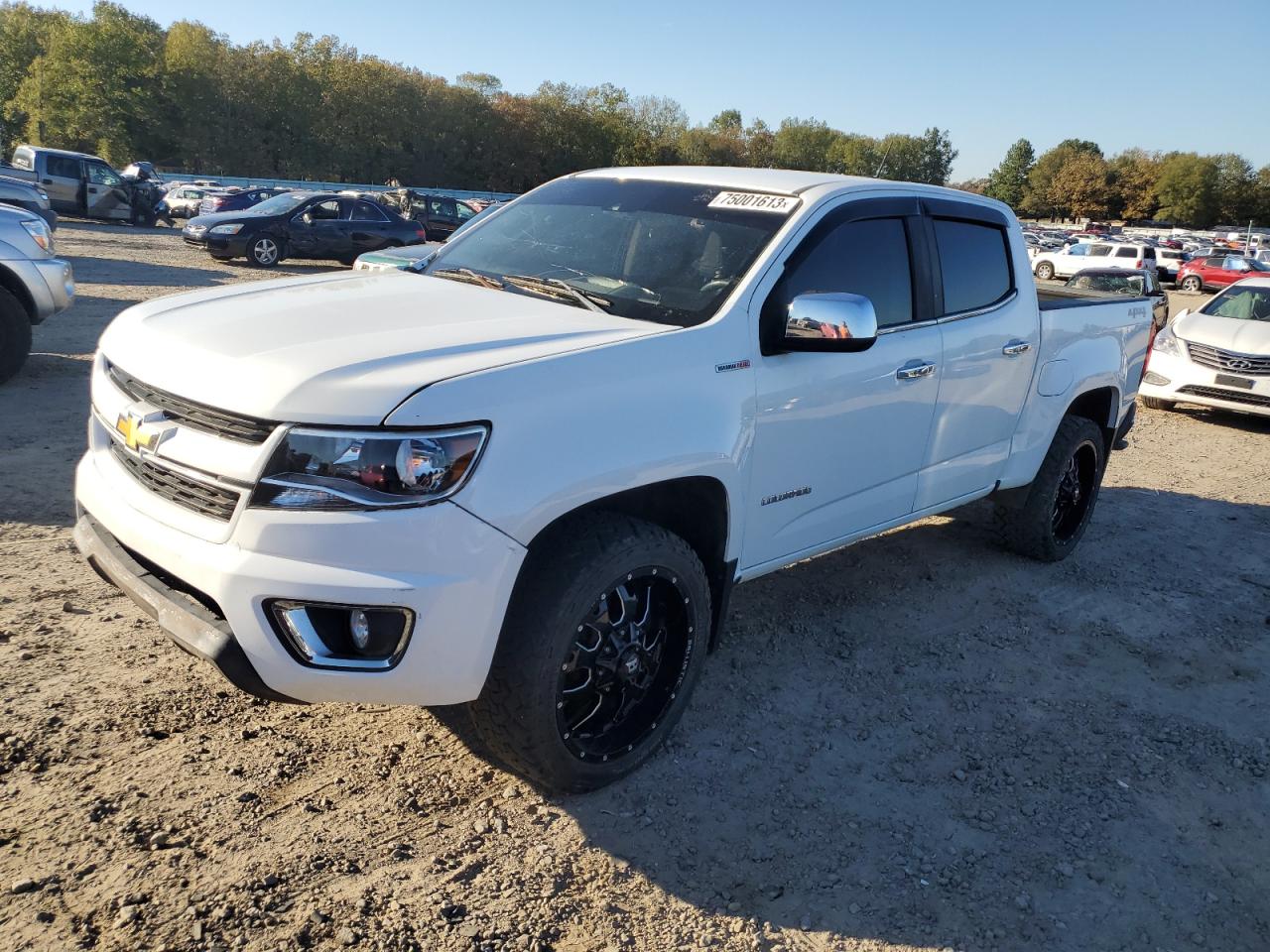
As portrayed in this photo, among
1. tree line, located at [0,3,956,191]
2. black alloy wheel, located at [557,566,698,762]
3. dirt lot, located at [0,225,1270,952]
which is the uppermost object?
tree line, located at [0,3,956,191]

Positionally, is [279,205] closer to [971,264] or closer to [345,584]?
[971,264]

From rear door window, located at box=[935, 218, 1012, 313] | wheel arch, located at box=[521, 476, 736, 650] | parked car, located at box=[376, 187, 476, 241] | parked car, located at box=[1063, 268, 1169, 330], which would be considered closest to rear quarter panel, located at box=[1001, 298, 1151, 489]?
rear door window, located at box=[935, 218, 1012, 313]

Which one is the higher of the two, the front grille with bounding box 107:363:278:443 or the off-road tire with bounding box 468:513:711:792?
the front grille with bounding box 107:363:278:443

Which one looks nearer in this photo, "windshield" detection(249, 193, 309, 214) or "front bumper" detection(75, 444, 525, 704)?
"front bumper" detection(75, 444, 525, 704)

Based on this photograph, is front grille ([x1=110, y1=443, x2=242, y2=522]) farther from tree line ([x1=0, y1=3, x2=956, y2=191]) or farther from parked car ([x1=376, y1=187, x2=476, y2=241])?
tree line ([x1=0, y1=3, x2=956, y2=191])

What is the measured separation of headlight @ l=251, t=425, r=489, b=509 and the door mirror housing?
1361 mm

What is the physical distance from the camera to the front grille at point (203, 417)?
2535 millimetres

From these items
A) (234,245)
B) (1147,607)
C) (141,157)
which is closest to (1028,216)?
(141,157)

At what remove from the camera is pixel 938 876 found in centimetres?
295

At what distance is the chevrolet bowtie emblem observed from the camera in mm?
2752

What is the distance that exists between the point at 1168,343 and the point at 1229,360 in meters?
0.85

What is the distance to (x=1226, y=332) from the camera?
11.1 metres

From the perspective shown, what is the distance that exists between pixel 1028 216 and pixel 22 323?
11922 centimetres

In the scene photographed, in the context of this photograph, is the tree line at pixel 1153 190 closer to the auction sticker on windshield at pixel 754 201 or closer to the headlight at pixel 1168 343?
the headlight at pixel 1168 343
